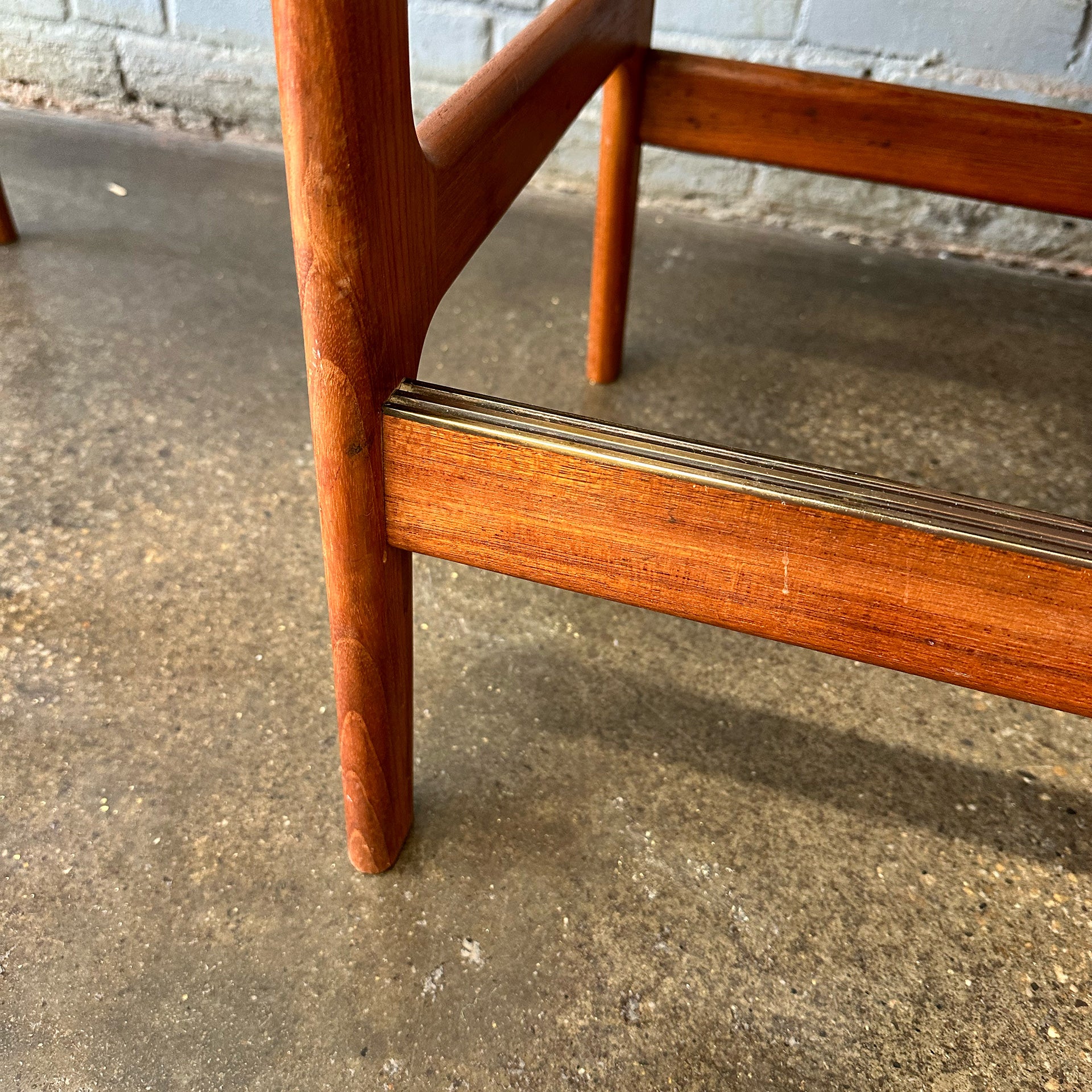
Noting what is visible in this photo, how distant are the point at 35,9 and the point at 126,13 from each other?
19 centimetres

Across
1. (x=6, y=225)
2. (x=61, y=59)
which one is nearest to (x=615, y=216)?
(x=6, y=225)

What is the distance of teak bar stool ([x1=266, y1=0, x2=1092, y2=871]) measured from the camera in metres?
0.57

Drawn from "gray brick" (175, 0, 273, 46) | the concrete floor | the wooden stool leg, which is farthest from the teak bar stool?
"gray brick" (175, 0, 273, 46)

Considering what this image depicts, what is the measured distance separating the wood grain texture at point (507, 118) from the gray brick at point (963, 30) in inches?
32.3

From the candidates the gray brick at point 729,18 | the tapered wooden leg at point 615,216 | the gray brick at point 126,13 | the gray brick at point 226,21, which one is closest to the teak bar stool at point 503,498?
the tapered wooden leg at point 615,216

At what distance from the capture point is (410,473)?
0.67 metres

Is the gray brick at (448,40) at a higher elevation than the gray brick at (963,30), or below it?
below

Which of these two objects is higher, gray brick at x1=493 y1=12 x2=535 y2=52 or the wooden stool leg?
gray brick at x1=493 y1=12 x2=535 y2=52

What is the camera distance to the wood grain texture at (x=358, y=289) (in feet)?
1.73

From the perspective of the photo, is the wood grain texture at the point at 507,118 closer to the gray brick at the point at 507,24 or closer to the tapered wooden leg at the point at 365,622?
the tapered wooden leg at the point at 365,622

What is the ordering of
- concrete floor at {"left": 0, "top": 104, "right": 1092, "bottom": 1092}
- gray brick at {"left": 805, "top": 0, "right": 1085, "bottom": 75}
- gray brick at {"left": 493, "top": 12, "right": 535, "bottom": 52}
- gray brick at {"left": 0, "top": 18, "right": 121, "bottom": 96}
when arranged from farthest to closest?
gray brick at {"left": 0, "top": 18, "right": 121, "bottom": 96}
gray brick at {"left": 493, "top": 12, "right": 535, "bottom": 52}
gray brick at {"left": 805, "top": 0, "right": 1085, "bottom": 75}
concrete floor at {"left": 0, "top": 104, "right": 1092, "bottom": 1092}

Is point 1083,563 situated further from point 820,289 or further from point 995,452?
point 820,289

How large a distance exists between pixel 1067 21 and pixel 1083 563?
1.40 meters

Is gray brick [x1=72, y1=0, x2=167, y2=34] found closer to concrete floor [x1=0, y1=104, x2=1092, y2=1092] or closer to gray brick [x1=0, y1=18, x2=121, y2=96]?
gray brick [x1=0, y1=18, x2=121, y2=96]
